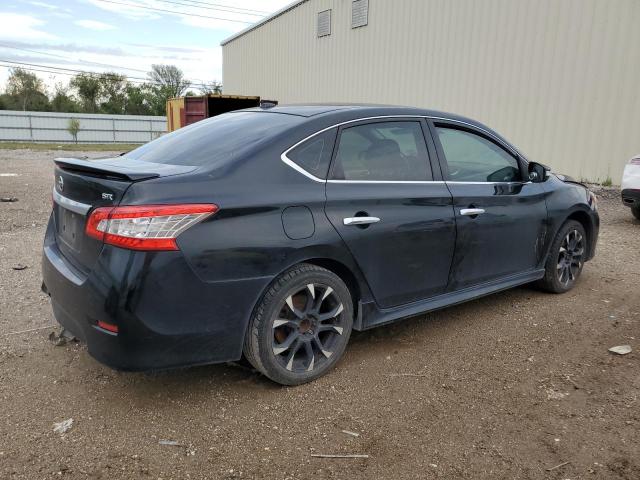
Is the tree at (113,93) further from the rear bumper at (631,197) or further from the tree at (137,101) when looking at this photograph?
the rear bumper at (631,197)

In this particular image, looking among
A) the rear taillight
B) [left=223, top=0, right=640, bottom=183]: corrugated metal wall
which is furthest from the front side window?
[left=223, top=0, right=640, bottom=183]: corrugated metal wall

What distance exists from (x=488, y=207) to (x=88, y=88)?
75.4m

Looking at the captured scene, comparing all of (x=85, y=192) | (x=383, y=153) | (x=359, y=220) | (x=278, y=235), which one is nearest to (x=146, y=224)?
(x=85, y=192)

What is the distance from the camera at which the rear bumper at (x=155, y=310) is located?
264 centimetres

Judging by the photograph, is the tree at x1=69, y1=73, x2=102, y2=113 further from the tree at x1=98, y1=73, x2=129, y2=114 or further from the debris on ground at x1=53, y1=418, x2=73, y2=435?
the debris on ground at x1=53, y1=418, x2=73, y2=435

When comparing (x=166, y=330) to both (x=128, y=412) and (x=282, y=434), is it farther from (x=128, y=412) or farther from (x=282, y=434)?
(x=282, y=434)

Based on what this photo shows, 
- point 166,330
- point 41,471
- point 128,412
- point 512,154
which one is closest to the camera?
point 41,471

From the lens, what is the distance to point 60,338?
Result: 12.5 ft

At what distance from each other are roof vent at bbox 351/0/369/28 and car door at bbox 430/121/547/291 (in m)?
15.9

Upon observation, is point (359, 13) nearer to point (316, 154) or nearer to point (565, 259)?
point (565, 259)

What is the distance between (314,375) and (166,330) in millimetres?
994

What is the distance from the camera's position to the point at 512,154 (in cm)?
452

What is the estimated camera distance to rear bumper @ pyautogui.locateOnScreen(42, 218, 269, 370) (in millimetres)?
2637

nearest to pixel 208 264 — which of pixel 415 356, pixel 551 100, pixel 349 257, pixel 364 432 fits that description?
pixel 349 257
